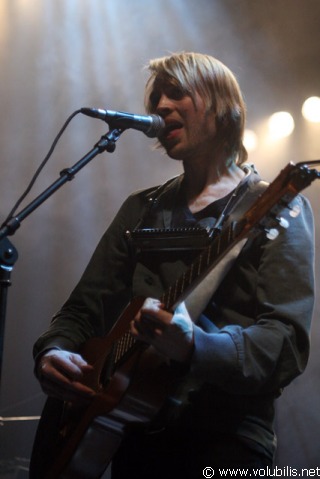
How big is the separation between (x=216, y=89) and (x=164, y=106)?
0.21 m

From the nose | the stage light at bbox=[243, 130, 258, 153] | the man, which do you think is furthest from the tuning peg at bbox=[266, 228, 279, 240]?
the stage light at bbox=[243, 130, 258, 153]

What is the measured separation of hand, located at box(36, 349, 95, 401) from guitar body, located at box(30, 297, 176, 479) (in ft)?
0.09

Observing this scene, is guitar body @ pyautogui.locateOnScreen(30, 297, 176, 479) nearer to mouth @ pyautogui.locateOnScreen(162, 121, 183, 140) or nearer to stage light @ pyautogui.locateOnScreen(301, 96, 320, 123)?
mouth @ pyautogui.locateOnScreen(162, 121, 183, 140)

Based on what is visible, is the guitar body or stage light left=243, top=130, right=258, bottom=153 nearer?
the guitar body

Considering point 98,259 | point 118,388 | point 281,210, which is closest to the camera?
point 281,210

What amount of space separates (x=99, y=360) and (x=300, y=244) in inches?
25.4

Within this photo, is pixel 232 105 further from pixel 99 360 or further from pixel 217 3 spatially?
pixel 217 3

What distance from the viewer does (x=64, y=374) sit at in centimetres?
166

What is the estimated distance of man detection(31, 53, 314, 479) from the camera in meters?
1.36

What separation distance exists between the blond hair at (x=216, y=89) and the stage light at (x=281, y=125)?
5.49 ft

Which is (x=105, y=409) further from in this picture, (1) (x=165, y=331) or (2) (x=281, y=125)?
(2) (x=281, y=125)

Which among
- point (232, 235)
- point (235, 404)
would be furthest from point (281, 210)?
point (235, 404)

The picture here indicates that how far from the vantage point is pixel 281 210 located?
1.33 metres
